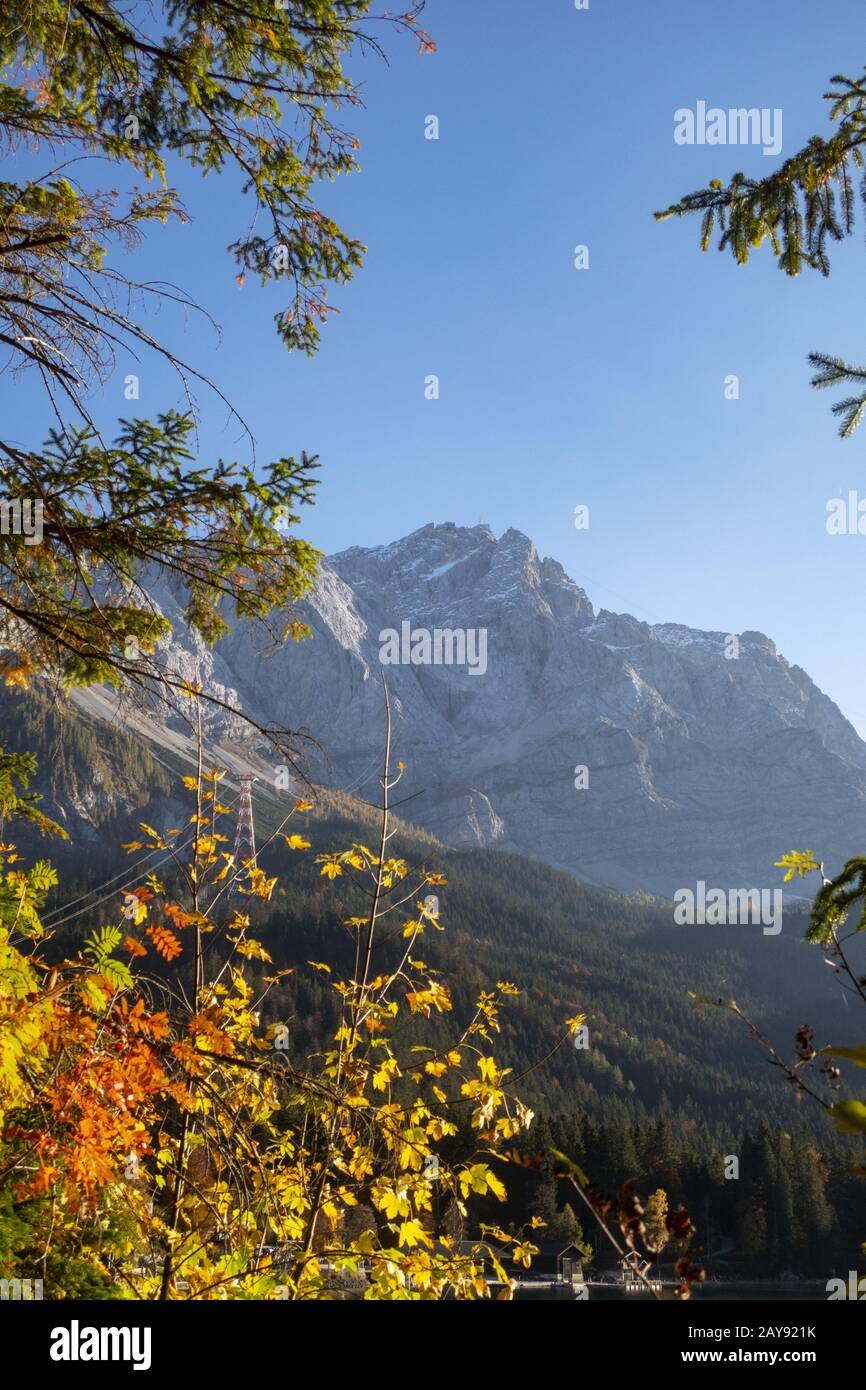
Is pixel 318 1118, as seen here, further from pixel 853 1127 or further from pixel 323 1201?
pixel 853 1127

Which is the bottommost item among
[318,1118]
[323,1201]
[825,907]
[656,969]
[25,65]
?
[656,969]

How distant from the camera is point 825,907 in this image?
3.23 m

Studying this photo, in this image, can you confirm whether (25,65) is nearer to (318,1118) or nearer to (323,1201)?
(318,1118)

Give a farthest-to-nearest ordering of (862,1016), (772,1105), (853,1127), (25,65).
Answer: (862,1016) < (772,1105) < (25,65) < (853,1127)

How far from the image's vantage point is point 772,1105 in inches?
4230

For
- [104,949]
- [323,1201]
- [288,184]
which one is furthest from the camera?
[288,184]

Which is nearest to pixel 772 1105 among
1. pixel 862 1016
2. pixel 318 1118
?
pixel 862 1016

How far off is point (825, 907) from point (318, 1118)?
2187 millimetres

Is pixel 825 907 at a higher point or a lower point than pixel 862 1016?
higher

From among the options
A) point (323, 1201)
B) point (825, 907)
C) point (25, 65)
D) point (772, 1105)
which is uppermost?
point (25, 65)

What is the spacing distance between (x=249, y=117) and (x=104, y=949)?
4.14m

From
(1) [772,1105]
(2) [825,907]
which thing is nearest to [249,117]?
(2) [825,907]
